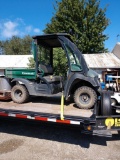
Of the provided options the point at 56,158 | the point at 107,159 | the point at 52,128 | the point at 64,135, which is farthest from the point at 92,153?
the point at 52,128

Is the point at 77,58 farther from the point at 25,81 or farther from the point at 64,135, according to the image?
the point at 64,135

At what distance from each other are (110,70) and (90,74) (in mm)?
13288

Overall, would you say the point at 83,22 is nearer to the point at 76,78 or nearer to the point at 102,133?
the point at 76,78

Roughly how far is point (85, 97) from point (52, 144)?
1584 mm

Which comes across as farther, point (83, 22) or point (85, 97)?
point (83, 22)

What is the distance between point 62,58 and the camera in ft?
48.1

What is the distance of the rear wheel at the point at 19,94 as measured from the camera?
19.0 feet

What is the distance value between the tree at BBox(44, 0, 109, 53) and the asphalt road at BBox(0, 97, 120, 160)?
874 inches

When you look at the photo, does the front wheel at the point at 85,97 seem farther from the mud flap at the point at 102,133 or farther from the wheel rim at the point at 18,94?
the wheel rim at the point at 18,94

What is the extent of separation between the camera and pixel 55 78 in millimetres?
6094

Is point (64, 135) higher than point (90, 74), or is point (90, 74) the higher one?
point (90, 74)

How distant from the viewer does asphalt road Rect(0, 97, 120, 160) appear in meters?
4.10

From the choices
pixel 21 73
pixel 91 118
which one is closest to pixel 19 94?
pixel 21 73

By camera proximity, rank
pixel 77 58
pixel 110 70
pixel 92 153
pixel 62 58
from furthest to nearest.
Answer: pixel 110 70 → pixel 62 58 → pixel 77 58 → pixel 92 153
